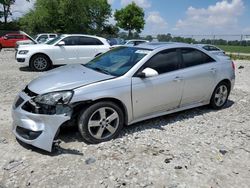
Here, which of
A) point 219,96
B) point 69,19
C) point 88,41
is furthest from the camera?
point 69,19

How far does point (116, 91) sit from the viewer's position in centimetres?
444

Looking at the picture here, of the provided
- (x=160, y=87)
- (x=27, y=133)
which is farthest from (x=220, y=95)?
(x=27, y=133)

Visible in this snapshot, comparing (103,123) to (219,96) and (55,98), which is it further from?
(219,96)

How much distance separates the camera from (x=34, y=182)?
337 centimetres

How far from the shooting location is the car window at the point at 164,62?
16.6ft

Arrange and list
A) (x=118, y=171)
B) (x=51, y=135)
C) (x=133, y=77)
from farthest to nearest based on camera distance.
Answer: (x=133, y=77) < (x=51, y=135) < (x=118, y=171)

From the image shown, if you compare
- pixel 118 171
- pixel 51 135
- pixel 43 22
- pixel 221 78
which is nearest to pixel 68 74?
pixel 51 135

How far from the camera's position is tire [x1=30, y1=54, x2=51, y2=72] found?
1169cm

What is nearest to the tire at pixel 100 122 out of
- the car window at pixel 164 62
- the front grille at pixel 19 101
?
the front grille at pixel 19 101

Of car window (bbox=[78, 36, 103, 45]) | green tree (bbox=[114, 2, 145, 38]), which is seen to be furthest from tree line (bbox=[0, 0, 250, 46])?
car window (bbox=[78, 36, 103, 45])

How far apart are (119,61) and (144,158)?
1.90 m

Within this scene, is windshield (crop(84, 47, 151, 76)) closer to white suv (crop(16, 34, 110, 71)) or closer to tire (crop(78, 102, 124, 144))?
tire (crop(78, 102, 124, 144))

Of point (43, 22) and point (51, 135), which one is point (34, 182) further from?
point (43, 22)

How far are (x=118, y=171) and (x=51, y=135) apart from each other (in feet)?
3.37
